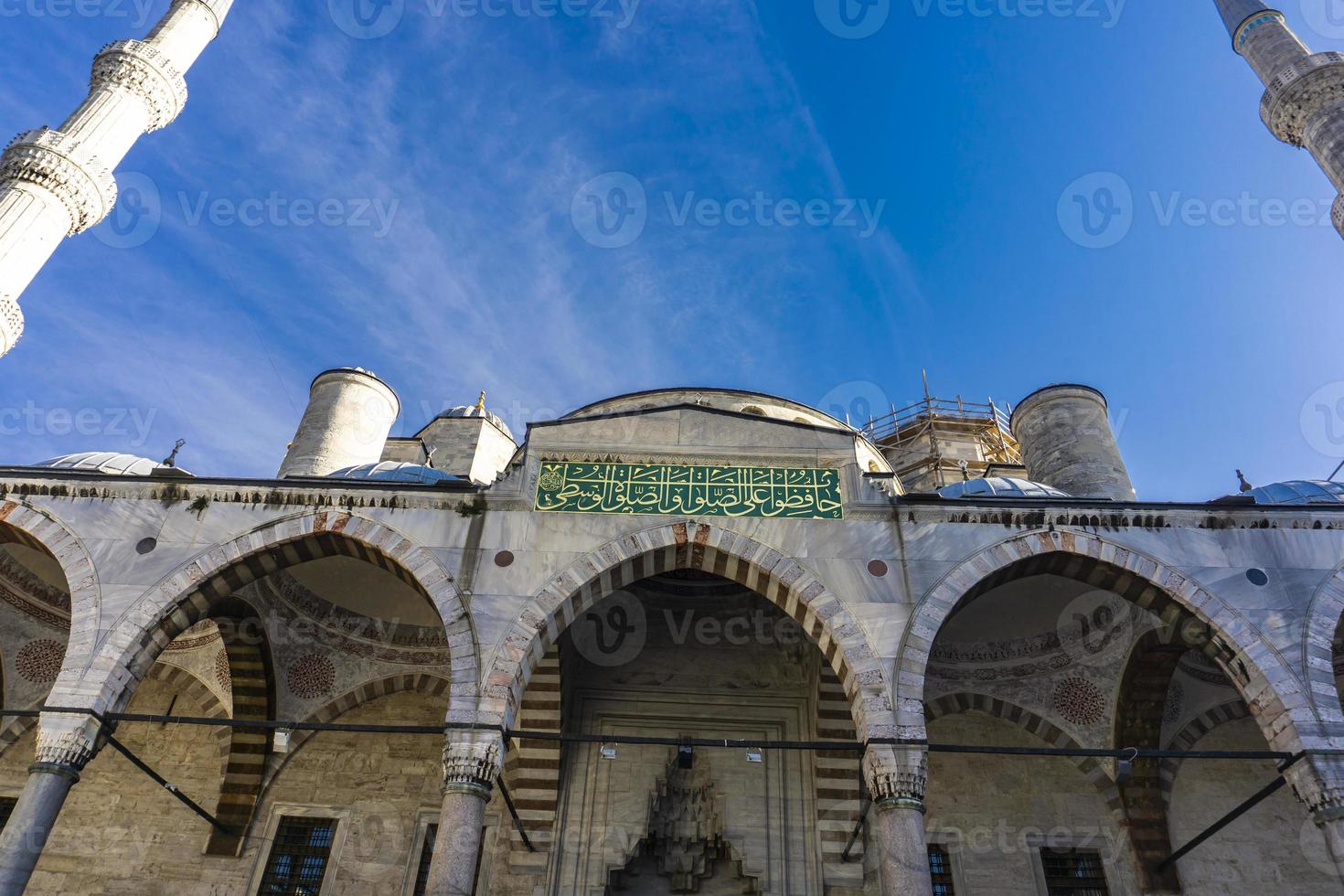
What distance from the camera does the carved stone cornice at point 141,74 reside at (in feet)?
39.2

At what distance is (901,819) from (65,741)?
6464mm

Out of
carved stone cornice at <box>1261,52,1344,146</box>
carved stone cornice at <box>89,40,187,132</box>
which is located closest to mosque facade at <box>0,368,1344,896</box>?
carved stone cornice at <box>1261,52,1344,146</box>

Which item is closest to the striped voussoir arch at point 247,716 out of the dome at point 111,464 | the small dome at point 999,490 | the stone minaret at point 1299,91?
the dome at point 111,464

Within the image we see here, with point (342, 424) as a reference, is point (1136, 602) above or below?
below

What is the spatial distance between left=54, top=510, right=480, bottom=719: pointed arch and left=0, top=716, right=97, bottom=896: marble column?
0.21 m

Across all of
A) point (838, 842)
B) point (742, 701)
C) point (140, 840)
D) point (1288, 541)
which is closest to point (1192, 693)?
point (1288, 541)

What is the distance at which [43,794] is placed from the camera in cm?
645

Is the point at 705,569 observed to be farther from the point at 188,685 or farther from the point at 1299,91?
the point at 1299,91

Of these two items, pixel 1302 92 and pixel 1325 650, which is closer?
pixel 1325 650

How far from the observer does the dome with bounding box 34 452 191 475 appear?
8.00m

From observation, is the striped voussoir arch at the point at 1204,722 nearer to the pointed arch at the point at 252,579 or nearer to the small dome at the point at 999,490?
the small dome at the point at 999,490

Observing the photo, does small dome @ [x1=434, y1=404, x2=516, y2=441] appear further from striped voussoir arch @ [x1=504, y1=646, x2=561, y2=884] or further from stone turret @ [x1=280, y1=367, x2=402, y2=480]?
striped voussoir arch @ [x1=504, y1=646, x2=561, y2=884]

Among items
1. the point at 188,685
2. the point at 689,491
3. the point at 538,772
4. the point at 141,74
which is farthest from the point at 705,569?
the point at 141,74

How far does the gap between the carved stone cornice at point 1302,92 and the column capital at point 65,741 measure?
50.8 feet
